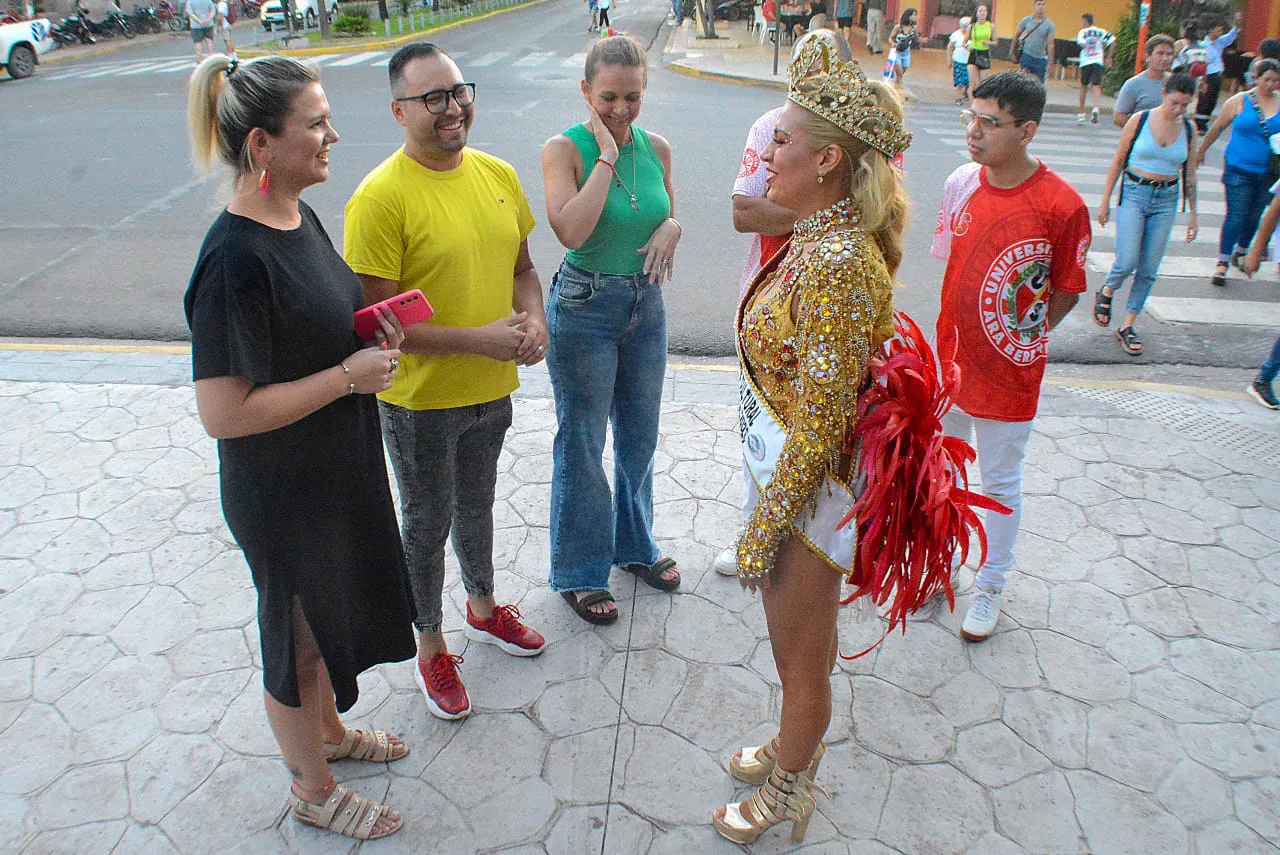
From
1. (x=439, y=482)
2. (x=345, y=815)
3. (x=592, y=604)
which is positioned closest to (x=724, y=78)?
(x=592, y=604)

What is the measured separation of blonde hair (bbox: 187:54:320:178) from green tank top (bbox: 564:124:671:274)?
1.14 meters

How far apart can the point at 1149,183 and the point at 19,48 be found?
2267 cm

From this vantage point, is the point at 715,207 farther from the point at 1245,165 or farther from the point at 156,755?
the point at 156,755

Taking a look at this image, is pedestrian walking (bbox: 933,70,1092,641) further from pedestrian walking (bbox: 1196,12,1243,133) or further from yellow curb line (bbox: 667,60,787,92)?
yellow curb line (bbox: 667,60,787,92)

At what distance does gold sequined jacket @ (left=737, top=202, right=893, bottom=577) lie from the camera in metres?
2.09

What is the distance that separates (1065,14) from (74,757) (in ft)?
76.0

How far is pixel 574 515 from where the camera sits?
3451mm

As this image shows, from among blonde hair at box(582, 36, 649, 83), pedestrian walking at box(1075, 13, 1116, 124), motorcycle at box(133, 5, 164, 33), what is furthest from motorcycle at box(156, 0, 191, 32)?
blonde hair at box(582, 36, 649, 83)

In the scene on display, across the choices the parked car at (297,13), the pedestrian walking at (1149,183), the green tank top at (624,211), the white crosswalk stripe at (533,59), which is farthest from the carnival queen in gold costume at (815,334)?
the parked car at (297,13)

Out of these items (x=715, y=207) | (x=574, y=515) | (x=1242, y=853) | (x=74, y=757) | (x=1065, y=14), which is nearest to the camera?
(x=1242, y=853)

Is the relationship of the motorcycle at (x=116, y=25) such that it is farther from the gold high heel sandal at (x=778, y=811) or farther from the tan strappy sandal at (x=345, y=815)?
the gold high heel sandal at (x=778, y=811)

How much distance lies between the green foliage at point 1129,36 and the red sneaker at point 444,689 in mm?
19048

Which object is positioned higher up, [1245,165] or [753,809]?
[1245,165]

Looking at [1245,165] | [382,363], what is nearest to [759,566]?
[382,363]
